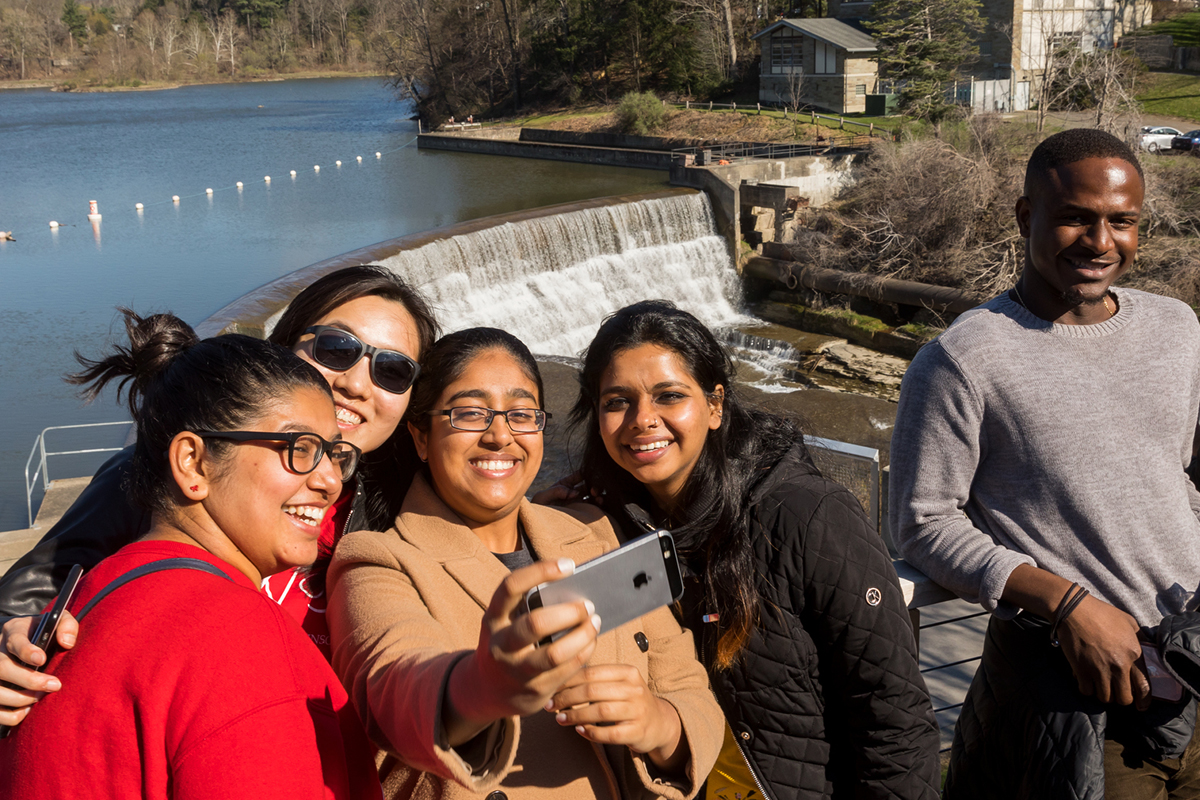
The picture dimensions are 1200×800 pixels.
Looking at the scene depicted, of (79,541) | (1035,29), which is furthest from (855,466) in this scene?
(1035,29)

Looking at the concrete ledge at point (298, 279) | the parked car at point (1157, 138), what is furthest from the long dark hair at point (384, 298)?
the parked car at point (1157, 138)

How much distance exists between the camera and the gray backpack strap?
4.00 feet

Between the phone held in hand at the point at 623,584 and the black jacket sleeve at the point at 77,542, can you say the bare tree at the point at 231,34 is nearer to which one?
the black jacket sleeve at the point at 77,542

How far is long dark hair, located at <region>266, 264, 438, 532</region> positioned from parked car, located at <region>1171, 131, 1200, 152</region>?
22.2m

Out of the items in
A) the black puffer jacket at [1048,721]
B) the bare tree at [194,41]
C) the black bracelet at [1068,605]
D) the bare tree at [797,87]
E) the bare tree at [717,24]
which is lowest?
the black puffer jacket at [1048,721]

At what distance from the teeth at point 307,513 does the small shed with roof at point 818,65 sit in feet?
104

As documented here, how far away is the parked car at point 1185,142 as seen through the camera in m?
19.8

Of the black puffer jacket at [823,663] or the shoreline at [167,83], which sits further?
the shoreline at [167,83]

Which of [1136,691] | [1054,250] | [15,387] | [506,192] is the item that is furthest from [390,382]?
[506,192]

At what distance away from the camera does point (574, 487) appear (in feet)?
7.31

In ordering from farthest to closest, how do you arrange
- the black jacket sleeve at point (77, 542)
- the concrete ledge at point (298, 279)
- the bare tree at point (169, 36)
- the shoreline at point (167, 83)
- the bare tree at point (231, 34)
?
1. the bare tree at point (231, 34)
2. the bare tree at point (169, 36)
3. the shoreline at point (167, 83)
4. the concrete ledge at point (298, 279)
5. the black jacket sleeve at point (77, 542)

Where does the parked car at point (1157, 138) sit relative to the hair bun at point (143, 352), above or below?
above

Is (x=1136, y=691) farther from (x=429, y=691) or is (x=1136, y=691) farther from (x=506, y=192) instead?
(x=506, y=192)

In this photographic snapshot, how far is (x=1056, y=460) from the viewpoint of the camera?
204cm
